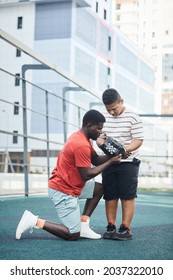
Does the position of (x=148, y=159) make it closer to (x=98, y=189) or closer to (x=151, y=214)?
(x=151, y=214)

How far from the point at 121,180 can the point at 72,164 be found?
0.20 meters

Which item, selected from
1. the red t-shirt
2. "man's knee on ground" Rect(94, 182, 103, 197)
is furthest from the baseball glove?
"man's knee on ground" Rect(94, 182, 103, 197)

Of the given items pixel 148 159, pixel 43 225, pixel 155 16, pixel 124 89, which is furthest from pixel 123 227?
pixel 148 159

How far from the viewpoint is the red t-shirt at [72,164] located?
147 centimetres

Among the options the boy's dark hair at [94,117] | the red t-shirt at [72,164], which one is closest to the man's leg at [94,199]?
the red t-shirt at [72,164]

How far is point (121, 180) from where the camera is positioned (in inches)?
63.7

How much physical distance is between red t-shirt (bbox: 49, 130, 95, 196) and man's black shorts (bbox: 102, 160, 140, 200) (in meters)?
0.12

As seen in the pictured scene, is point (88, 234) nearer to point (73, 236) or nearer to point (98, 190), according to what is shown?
point (73, 236)

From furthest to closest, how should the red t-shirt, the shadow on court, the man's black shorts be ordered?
1. the man's black shorts
2. the red t-shirt
3. the shadow on court

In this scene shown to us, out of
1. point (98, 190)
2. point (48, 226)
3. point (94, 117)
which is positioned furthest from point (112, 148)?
point (48, 226)

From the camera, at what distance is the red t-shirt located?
147 centimetres

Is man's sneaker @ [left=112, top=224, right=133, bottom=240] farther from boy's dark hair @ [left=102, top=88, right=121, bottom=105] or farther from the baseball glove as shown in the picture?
boy's dark hair @ [left=102, top=88, right=121, bottom=105]
